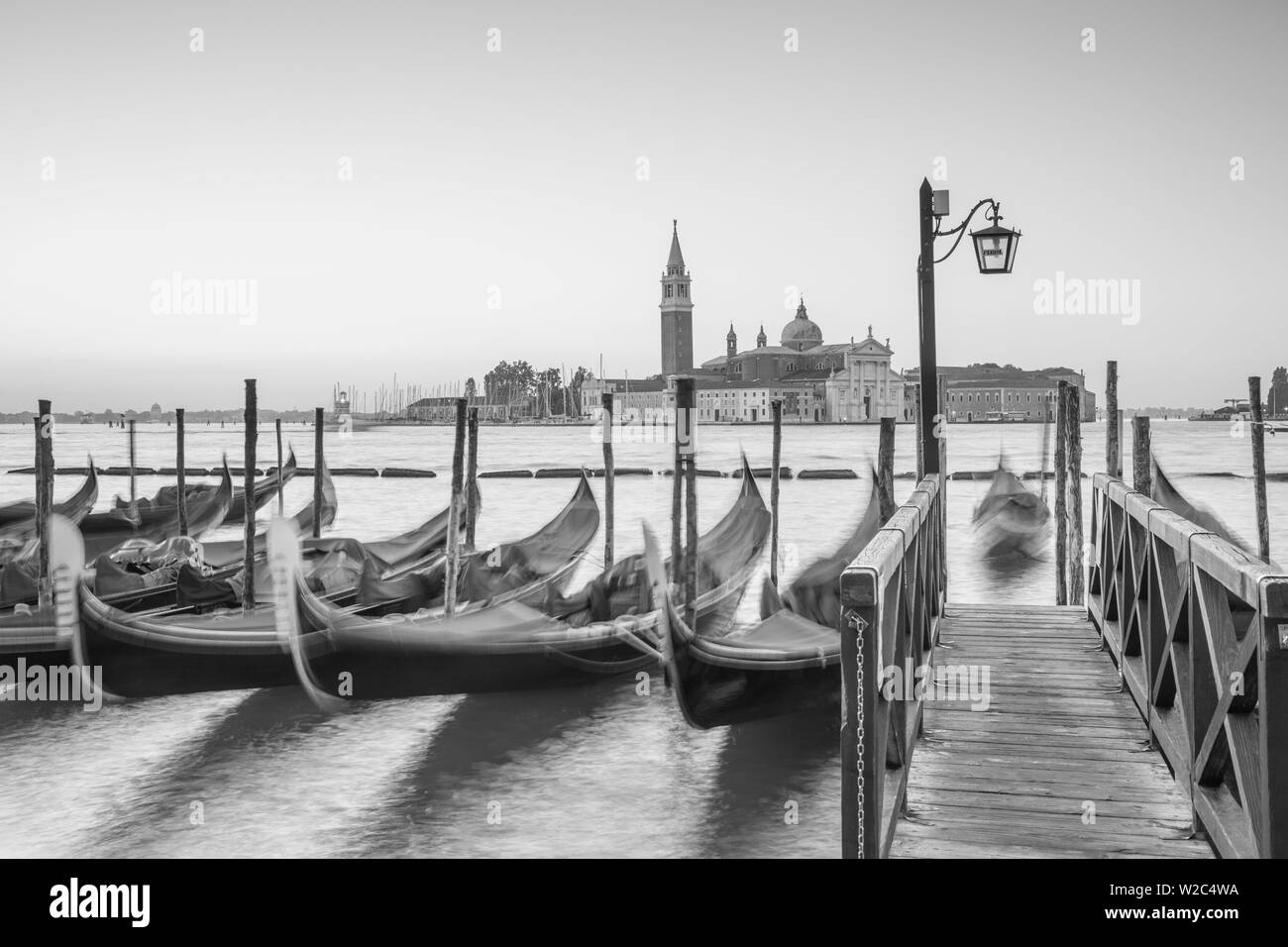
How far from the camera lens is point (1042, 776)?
276 cm

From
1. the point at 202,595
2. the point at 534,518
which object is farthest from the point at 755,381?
the point at 202,595

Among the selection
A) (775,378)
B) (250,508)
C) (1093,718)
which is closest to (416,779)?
(1093,718)

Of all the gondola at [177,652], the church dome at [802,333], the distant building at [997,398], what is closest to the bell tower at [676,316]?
the church dome at [802,333]

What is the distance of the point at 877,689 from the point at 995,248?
379cm

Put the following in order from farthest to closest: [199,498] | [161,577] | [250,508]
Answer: [199,498] < [161,577] < [250,508]

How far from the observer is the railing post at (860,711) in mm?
1790

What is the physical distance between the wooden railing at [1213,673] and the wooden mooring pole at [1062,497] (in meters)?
2.89

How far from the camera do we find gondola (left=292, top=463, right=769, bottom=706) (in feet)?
19.0

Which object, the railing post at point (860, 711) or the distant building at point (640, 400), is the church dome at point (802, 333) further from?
the railing post at point (860, 711)

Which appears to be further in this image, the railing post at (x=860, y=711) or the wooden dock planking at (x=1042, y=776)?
the wooden dock planking at (x=1042, y=776)
